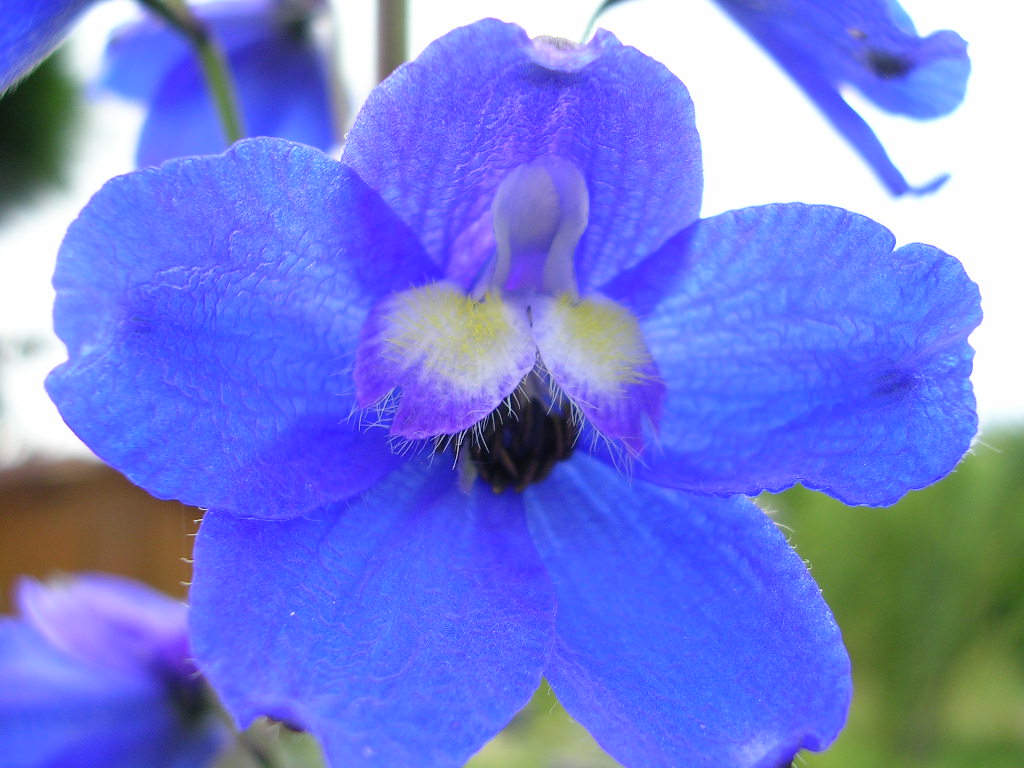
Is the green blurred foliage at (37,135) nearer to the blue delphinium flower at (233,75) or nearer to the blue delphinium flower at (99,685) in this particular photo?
the blue delphinium flower at (233,75)

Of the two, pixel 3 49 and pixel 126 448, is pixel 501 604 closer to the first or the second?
pixel 126 448

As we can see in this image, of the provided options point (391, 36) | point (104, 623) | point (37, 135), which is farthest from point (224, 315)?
point (37, 135)

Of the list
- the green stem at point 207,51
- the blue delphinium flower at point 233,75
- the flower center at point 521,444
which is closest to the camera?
the flower center at point 521,444

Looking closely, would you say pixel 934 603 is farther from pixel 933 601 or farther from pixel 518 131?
pixel 518 131

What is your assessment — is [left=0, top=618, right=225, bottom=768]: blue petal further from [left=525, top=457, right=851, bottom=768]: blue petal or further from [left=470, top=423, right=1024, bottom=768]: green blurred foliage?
[left=470, top=423, right=1024, bottom=768]: green blurred foliage

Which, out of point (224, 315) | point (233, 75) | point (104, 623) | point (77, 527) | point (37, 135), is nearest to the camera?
point (224, 315)

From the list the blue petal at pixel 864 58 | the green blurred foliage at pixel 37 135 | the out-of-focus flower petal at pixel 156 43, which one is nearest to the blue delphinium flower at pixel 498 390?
the blue petal at pixel 864 58
